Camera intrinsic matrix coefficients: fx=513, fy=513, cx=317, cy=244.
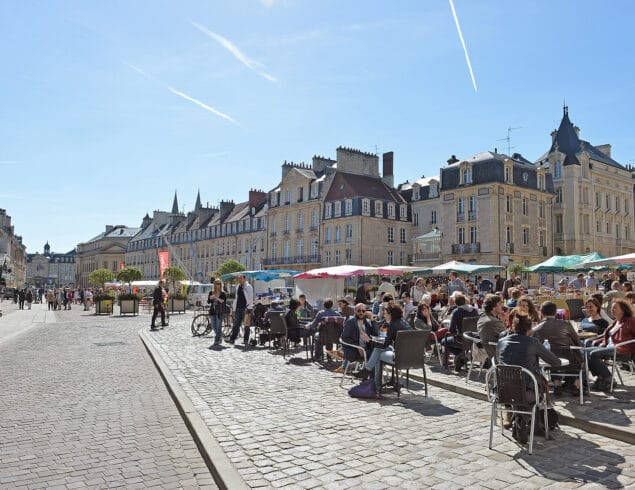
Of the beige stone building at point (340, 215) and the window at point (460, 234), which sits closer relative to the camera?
the window at point (460, 234)

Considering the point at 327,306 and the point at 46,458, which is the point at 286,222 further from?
the point at 46,458

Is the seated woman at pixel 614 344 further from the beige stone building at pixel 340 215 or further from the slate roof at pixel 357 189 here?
the slate roof at pixel 357 189

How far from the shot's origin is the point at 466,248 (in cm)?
3647

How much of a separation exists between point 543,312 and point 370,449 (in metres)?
3.18

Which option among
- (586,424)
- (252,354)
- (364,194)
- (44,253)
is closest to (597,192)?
(364,194)

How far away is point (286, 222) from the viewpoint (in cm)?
4966

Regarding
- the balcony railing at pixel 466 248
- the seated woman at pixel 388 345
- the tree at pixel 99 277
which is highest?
the balcony railing at pixel 466 248

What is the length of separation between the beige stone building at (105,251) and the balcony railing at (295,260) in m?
51.8

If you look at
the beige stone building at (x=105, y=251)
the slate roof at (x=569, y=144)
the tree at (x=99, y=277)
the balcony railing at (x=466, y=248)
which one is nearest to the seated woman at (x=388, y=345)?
the balcony railing at (x=466, y=248)

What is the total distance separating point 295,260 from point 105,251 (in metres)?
65.4

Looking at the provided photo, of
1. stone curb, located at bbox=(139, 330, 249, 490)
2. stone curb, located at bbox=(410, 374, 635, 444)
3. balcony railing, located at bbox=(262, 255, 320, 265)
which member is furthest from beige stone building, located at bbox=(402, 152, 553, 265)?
stone curb, located at bbox=(139, 330, 249, 490)

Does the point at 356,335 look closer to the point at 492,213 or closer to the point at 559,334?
the point at 559,334

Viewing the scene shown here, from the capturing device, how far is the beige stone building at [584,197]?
4119 centimetres

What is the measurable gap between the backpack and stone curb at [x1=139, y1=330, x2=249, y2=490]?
7.26 ft
